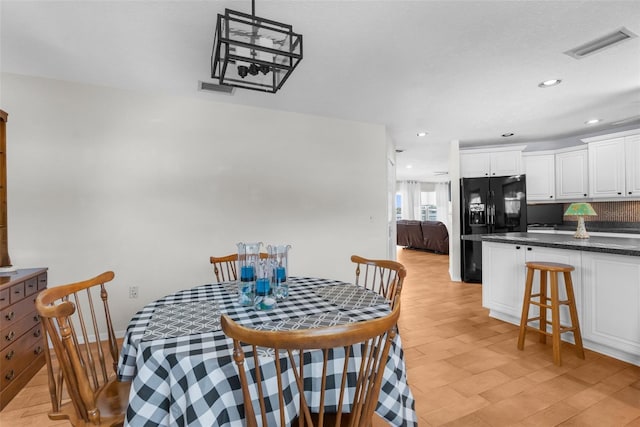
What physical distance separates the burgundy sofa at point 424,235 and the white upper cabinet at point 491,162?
2902 millimetres

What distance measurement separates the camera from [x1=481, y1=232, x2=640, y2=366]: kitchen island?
90.7 inches

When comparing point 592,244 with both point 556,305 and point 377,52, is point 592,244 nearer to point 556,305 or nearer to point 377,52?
point 556,305

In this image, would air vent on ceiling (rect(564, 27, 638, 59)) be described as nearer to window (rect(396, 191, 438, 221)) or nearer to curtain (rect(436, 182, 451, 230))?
window (rect(396, 191, 438, 221))

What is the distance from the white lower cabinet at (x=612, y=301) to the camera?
7.51 feet

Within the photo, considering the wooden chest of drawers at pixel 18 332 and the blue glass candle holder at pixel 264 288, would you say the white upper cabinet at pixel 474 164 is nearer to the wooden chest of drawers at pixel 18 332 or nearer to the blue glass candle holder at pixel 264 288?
the blue glass candle holder at pixel 264 288

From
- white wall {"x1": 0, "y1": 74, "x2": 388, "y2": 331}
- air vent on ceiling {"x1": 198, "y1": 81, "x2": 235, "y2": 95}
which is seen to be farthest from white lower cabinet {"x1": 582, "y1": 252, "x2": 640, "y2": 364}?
air vent on ceiling {"x1": 198, "y1": 81, "x2": 235, "y2": 95}

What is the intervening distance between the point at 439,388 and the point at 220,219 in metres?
2.43

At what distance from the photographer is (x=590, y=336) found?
2.56 metres

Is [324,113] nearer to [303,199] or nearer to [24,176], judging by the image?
[303,199]

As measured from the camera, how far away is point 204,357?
1.00 meters

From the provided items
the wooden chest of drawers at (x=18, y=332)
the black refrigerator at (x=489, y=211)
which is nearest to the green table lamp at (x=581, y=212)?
the black refrigerator at (x=489, y=211)

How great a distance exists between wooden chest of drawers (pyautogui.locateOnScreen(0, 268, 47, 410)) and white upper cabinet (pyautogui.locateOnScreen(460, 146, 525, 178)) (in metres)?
5.53

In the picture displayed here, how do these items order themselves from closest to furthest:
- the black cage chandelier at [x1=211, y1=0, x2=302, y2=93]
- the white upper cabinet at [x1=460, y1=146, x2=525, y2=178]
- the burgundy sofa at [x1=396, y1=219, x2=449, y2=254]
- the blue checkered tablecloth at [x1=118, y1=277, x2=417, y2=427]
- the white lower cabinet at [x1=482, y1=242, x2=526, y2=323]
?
the blue checkered tablecloth at [x1=118, y1=277, x2=417, y2=427]
the black cage chandelier at [x1=211, y1=0, x2=302, y2=93]
the white lower cabinet at [x1=482, y1=242, x2=526, y2=323]
the white upper cabinet at [x1=460, y1=146, x2=525, y2=178]
the burgundy sofa at [x1=396, y1=219, x2=449, y2=254]

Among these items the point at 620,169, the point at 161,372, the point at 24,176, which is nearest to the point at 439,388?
the point at 161,372
